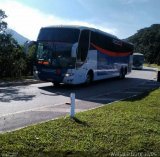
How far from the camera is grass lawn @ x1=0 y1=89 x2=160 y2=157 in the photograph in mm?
7016

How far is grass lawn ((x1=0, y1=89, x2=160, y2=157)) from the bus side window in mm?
10252

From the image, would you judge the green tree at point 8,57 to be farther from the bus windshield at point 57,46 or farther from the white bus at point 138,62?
the white bus at point 138,62

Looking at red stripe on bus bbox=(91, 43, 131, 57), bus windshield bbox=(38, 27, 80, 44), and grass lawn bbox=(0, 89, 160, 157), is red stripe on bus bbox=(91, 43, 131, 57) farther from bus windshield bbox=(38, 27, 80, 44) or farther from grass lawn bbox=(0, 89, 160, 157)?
grass lawn bbox=(0, 89, 160, 157)

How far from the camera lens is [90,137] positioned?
8078 millimetres

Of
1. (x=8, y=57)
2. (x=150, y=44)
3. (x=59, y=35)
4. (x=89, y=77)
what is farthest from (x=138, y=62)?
(x=150, y=44)

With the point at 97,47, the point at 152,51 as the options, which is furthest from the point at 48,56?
the point at 152,51

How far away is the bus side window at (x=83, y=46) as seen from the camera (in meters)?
20.9

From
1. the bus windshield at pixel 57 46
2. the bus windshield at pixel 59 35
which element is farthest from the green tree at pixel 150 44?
the bus windshield at pixel 57 46

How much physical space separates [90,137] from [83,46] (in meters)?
13.6

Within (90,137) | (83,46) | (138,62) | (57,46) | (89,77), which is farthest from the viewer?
(138,62)

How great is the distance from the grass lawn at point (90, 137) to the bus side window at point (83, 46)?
10.3 metres

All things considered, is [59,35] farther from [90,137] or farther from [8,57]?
[90,137]

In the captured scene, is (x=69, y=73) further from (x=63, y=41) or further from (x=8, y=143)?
(x=8, y=143)

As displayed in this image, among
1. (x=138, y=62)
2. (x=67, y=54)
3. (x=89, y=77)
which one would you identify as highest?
(x=67, y=54)
